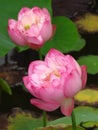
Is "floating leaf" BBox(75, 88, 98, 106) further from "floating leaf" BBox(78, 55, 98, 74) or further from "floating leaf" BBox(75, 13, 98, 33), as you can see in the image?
"floating leaf" BBox(75, 13, 98, 33)

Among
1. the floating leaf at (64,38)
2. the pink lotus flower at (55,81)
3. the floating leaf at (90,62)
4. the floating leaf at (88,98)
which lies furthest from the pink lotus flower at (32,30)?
the floating leaf at (90,62)

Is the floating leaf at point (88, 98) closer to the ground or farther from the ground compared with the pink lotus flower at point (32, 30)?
closer to the ground

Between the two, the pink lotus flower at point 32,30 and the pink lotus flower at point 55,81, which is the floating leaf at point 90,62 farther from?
the pink lotus flower at point 55,81

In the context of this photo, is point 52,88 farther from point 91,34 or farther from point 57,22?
point 91,34

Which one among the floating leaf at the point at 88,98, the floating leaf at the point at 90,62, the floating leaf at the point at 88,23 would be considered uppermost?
the floating leaf at the point at 88,23

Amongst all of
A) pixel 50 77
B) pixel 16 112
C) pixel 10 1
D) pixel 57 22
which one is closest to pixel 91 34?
A: pixel 57 22

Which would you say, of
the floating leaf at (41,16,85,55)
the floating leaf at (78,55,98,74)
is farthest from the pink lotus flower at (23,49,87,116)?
the floating leaf at (78,55,98,74)

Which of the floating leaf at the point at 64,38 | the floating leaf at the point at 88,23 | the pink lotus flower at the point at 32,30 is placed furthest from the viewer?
the floating leaf at the point at 88,23
